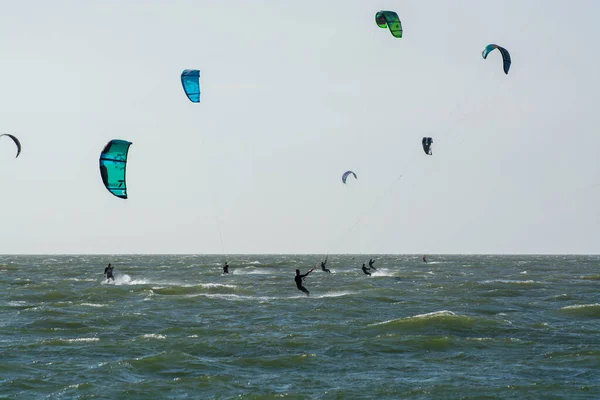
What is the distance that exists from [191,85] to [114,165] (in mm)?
5649

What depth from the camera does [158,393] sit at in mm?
14430

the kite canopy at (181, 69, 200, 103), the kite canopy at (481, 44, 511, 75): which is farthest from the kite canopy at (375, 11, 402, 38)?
the kite canopy at (181, 69, 200, 103)

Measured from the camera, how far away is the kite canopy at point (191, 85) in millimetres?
26172

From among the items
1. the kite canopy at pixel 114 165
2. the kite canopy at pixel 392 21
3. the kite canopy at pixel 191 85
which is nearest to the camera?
the kite canopy at pixel 114 165

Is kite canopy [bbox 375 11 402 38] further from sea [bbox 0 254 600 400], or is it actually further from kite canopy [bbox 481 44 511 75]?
sea [bbox 0 254 600 400]

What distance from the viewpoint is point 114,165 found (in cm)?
2164

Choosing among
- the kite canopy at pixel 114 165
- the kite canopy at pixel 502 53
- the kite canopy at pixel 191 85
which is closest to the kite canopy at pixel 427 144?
the kite canopy at pixel 502 53

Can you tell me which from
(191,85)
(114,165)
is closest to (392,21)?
(191,85)

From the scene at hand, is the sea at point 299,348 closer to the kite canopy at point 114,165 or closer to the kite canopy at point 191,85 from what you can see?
the kite canopy at point 114,165

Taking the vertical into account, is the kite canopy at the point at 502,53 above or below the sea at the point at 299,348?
above

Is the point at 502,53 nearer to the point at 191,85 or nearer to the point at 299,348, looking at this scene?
the point at 191,85

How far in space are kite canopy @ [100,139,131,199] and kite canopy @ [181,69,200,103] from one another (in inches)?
195

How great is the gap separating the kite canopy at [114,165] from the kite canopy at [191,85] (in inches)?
195

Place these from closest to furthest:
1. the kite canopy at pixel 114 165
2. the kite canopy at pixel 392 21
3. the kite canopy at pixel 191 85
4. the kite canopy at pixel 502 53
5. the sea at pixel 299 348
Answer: the sea at pixel 299 348, the kite canopy at pixel 114 165, the kite canopy at pixel 191 85, the kite canopy at pixel 502 53, the kite canopy at pixel 392 21
